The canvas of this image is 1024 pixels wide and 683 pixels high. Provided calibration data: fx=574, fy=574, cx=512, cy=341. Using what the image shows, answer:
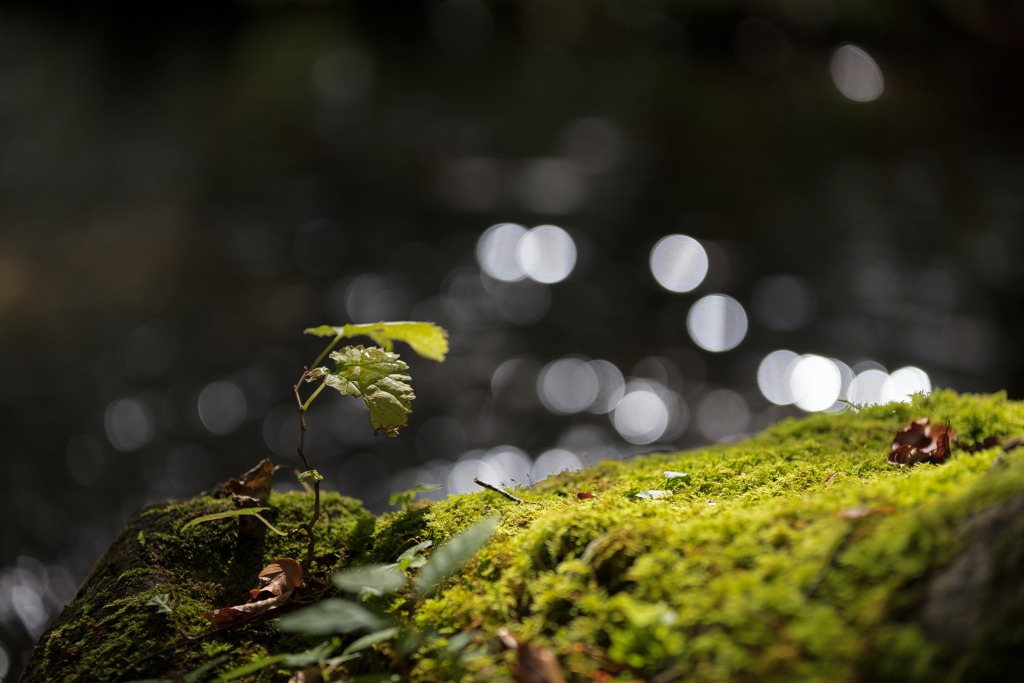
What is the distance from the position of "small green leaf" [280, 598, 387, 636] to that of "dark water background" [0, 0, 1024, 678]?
4515 mm

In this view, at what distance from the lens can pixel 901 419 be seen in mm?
2336

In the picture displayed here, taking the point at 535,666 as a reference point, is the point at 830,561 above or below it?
above

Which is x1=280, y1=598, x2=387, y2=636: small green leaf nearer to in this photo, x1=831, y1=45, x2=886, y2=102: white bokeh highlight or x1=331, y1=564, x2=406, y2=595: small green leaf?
x1=331, y1=564, x2=406, y2=595: small green leaf

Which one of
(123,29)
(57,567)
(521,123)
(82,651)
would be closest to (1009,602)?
(82,651)

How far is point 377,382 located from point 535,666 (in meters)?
0.95

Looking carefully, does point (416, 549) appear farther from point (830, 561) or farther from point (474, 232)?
point (474, 232)

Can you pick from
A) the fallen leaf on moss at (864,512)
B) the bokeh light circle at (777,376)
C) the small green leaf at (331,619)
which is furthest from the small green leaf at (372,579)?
the bokeh light circle at (777,376)

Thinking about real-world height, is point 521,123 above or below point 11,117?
above

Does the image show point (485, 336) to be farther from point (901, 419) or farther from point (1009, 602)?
point (1009, 602)

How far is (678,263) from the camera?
8477 millimetres

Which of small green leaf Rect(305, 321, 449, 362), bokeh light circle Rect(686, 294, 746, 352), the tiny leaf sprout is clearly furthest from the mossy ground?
bokeh light circle Rect(686, 294, 746, 352)

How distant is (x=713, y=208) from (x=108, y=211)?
393 inches

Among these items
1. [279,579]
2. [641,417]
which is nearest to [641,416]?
[641,417]

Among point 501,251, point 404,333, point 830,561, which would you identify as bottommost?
point 830,561
